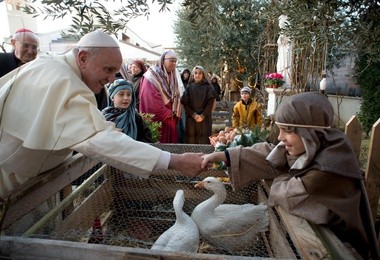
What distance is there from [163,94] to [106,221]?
123 inches

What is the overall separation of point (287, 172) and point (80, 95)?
1.29 meters

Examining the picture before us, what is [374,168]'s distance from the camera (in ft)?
8.05

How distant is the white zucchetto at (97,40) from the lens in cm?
177

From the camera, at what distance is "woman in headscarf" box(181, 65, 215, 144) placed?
604 centimetres

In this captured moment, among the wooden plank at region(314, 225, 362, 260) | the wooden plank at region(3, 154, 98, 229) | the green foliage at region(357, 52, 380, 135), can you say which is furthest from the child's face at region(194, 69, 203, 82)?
the green foliage at region(357, 52, 380, 135)

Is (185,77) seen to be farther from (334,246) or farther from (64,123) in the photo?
(334,246)

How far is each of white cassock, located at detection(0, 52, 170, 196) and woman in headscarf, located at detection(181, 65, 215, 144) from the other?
173 inches

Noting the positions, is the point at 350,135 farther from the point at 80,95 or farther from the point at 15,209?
the point at 15,209

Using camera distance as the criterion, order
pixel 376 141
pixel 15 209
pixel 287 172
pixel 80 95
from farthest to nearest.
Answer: pixel 376 141 → pixel 287 172 → pixel 80 95 → pixel 15 209

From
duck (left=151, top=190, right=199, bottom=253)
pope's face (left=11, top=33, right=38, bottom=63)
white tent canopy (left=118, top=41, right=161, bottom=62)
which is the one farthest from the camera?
white tent canopy (left=118, top=41, right=161, bottom=62)

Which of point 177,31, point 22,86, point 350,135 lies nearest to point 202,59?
point 177,31

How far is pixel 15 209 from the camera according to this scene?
1.35 metres

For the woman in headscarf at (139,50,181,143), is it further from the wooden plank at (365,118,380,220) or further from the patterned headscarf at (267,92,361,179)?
the patterned headscarf at (267,92,361,179)

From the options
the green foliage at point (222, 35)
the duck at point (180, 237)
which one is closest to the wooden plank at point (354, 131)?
the green foliage at point (222, 35)
